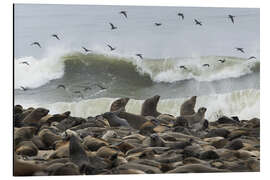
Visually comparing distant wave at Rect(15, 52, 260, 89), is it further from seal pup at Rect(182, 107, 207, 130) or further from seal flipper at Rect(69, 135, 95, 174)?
seal flipper at Rect(69, 135, 95, 174)

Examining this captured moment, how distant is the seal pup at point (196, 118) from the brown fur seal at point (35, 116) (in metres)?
2.04

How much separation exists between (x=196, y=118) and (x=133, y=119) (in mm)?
932

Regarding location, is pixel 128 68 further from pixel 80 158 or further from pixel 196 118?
pixel 80 158

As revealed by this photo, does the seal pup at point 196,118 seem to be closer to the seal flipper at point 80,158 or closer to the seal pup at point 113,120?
the seal pup at point 113,120

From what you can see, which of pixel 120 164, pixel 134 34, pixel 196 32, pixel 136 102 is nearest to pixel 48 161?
pixel 120 164

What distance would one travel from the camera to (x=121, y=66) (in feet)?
31.8

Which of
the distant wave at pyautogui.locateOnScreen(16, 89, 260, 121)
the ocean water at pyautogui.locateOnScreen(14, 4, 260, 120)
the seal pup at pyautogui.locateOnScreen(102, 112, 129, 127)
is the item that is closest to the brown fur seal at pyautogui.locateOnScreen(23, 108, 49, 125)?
the ocean water at pyautogui.locateOnScreen(14, 4, 260, 120)

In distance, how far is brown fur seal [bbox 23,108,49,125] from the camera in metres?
9.30

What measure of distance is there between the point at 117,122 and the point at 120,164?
72 centimetres

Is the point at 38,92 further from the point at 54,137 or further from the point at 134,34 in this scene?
the point at 134,34

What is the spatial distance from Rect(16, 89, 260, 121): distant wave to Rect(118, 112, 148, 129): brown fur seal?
73 millimetres

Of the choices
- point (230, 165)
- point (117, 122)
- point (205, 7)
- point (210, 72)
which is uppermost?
A: point (205, 7)

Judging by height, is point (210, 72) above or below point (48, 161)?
above

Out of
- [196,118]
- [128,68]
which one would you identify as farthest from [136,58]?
[196,118]
